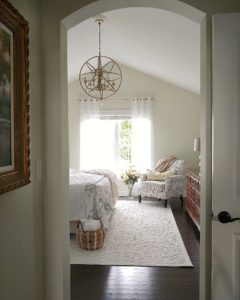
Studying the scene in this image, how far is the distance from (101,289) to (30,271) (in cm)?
102

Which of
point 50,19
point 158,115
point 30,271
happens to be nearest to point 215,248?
point 30,271

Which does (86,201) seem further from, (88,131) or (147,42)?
(88,131)

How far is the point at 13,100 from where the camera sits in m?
1.29

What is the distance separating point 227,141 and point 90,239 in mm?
2208

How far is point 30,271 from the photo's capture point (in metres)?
1.55

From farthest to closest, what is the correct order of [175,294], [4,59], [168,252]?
[168,252], [175,294], [4,59]

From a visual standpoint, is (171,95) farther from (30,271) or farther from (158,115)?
(30,271)

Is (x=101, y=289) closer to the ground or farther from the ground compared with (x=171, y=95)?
closer to the ground

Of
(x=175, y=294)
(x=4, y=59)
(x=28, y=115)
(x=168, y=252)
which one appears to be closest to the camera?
(x=4, y=59)

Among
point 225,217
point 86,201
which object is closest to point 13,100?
point 225,217

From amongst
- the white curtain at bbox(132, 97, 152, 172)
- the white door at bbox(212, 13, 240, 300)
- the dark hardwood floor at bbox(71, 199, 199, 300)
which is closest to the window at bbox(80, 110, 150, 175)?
the white curtain at bbox(132, 97, 152, 172)

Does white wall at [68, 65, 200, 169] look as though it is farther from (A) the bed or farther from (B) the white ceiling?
(A) the bed

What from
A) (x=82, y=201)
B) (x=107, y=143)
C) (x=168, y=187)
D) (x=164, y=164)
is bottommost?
(x=168, y=187)

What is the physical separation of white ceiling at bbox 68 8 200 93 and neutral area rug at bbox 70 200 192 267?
2.54 m
